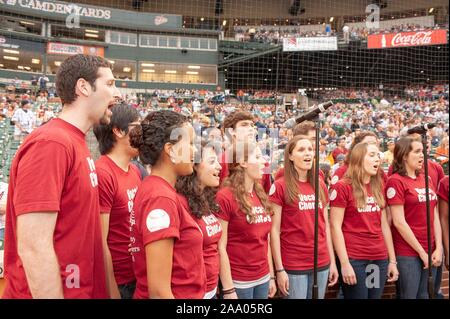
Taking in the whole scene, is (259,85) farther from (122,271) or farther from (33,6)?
(122,271)

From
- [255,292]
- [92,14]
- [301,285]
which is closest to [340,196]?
[301,285]

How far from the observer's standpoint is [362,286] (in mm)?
2635

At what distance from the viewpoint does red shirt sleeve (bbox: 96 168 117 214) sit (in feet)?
6.00

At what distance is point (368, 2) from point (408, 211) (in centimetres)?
2269

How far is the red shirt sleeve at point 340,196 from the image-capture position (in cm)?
267

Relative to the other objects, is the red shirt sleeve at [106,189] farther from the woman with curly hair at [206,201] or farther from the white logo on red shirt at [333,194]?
the white logo on red shirt at [333,194]

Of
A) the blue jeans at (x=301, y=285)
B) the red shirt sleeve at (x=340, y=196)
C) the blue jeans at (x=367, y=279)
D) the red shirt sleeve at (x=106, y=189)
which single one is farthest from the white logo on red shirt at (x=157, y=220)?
the blue jeans at (x=367, y=279)

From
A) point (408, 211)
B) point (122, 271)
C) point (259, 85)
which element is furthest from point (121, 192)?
point (259, 85)

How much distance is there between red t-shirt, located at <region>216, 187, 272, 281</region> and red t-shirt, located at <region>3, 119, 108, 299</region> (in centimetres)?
91

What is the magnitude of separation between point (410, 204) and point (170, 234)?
2.08m

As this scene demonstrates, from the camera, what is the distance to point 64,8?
23.8 metres

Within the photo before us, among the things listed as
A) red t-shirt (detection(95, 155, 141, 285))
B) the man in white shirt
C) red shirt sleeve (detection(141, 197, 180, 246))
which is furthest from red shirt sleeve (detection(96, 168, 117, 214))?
the man in white shirt

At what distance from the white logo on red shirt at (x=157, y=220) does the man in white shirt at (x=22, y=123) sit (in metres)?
6.98

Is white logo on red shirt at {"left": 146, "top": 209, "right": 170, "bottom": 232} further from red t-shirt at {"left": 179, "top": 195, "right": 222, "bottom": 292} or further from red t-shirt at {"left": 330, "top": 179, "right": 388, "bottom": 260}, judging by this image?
red t-shirt at {"left": 330, "top": 179, "right": 388, "bottom": 260}
